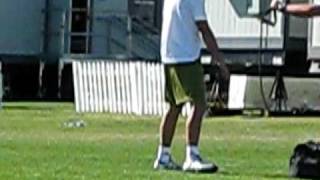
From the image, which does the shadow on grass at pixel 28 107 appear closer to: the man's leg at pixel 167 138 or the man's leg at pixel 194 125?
the man's leg at pixel 167 138

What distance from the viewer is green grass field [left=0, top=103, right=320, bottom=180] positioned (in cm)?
1294

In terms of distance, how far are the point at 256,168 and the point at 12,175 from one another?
9.21ft

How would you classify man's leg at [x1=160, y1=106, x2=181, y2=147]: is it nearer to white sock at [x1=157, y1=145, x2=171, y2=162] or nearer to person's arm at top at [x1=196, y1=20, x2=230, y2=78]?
white sock at [x1=157, y1=145, x2=171, y2=162]

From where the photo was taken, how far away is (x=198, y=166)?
13.0 m

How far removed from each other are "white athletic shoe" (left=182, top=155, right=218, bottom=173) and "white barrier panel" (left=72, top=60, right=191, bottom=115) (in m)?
14.1

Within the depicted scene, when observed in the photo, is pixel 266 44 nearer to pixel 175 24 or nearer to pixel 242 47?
pixel 242 47

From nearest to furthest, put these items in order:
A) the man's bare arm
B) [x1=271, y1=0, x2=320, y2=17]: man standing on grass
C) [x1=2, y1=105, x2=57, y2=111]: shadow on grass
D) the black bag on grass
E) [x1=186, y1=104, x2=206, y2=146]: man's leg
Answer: [x1=271, y1=0, x2=320, y2=17]: man standing on grass → the black bag on grass → [x1=186, y1=104, x2=206, y2=146]: man's leg → the man's bare arm → [x1=2, y1=105, x2=57, y2=111]: shadow on grass

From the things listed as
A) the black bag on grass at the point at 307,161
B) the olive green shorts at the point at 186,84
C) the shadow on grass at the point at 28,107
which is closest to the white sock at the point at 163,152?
the olive green shorts at the point at 186,84

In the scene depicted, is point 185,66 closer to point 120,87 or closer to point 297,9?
point 297,9

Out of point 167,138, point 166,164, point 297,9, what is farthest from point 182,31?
point 297,9

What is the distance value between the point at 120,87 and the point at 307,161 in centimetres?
1637

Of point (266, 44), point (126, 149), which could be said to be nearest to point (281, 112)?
point (266, 44)

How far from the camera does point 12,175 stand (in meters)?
12.4

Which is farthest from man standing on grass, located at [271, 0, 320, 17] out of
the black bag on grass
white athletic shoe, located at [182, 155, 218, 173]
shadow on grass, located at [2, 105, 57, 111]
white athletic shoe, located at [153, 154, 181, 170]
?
shadow on grass, located at [2, 105, 57, 111]
